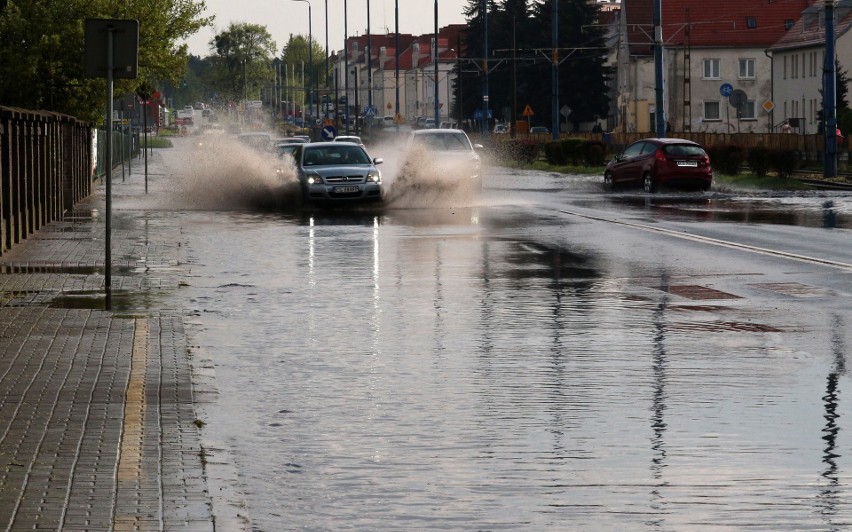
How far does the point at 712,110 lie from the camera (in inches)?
4865

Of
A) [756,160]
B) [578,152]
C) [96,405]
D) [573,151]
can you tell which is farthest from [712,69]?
[96,405]

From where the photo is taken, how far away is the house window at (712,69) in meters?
123

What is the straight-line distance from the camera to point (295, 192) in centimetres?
3641

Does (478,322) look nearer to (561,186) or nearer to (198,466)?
(198,466)

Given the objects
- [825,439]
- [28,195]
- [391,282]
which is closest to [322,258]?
[391,282]

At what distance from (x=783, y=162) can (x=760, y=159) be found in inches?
37.6

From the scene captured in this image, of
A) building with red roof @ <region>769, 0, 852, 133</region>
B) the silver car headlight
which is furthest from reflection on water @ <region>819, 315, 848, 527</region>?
building with red roof @ <region>769, 0, 852, 133</region>

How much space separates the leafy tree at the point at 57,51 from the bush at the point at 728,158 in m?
20.1

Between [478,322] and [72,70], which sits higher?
[72,70]

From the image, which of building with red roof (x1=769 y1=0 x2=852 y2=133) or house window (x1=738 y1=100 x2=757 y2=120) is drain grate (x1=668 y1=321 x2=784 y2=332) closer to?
building with red roof (x1=769 y1=0 x2=852 y2=133)

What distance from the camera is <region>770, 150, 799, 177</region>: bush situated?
50.3 metres

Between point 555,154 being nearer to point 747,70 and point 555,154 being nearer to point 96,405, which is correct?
point 747,70

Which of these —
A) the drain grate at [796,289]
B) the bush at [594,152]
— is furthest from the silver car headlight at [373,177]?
the bush at [594,152]

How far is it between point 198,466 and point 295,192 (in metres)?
28.7
